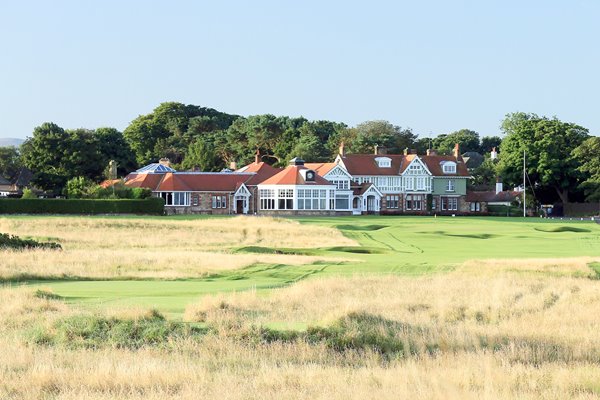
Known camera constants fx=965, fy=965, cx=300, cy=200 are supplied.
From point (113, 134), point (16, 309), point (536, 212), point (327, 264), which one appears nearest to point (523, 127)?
point (536, 212)

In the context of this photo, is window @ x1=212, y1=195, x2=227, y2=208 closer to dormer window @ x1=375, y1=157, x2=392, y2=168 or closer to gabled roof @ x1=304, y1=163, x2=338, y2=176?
gabled roof @ x1=304, y1=163, x2=338, y2=176

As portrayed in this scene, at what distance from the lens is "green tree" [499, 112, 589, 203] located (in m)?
102

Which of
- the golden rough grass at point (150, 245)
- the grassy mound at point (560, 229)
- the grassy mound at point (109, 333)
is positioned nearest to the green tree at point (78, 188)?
the golden rough grass at point (150, 245)

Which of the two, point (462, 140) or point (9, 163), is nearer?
point (9, 163)

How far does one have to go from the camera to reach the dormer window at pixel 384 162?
340ft

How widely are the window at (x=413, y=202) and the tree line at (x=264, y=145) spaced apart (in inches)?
400

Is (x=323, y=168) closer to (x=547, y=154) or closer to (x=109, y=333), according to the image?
(x=547, y=154)

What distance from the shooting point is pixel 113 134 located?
113m

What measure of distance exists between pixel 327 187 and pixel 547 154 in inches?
974

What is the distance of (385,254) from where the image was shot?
42.4 meters

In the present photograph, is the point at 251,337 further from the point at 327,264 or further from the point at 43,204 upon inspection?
the point at 43,204

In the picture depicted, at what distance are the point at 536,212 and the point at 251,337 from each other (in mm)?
94699

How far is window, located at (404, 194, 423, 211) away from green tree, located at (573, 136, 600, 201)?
54.6ft

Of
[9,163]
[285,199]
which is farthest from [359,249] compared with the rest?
[9,163]
